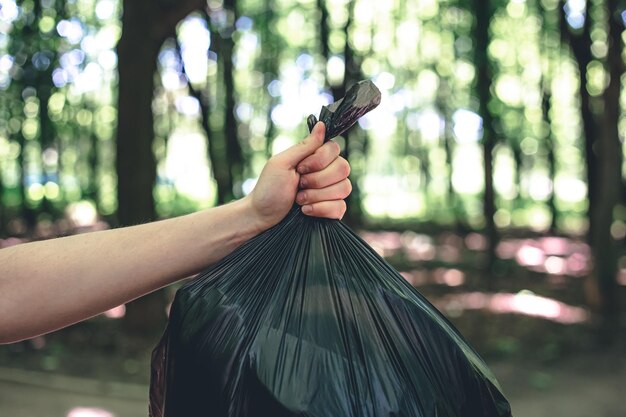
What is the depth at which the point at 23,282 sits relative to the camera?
64.1 inches

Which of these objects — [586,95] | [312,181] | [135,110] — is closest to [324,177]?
[312,181]

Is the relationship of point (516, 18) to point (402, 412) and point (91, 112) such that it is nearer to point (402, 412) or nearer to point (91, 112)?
point (91, 112)

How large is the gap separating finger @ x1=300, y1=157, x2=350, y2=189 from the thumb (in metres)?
0.04

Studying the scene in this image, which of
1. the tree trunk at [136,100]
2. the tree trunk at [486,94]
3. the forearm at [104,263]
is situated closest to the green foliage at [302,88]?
the tree trunk at [486,94]

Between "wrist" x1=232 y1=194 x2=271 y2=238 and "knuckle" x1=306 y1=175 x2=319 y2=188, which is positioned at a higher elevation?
"knuckle" x1=306 y1=175 x2=319 y2=188

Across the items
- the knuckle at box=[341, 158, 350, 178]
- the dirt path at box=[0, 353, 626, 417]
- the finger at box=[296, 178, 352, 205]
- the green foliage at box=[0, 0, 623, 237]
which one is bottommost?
the dirt path at box=[0, 353, 626, 417]

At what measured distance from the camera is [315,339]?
4.63ft

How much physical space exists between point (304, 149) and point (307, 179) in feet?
0.21

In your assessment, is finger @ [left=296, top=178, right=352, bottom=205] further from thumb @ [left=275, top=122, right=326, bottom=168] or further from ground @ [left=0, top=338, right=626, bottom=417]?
ground @ [left=0, top=338, right=626, bottom=417]

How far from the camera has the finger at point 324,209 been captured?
5.21ft

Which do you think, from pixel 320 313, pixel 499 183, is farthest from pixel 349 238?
pixel 499 183

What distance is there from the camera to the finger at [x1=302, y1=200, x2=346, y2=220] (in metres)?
1.59

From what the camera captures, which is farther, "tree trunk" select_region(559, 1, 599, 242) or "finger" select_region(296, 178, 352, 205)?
"tree trunk" select_region(559, 1, 599, 242)

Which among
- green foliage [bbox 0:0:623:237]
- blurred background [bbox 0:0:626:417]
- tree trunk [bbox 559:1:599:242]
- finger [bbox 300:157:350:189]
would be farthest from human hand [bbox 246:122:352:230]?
green foliage [bbox 0:0:623:237]
